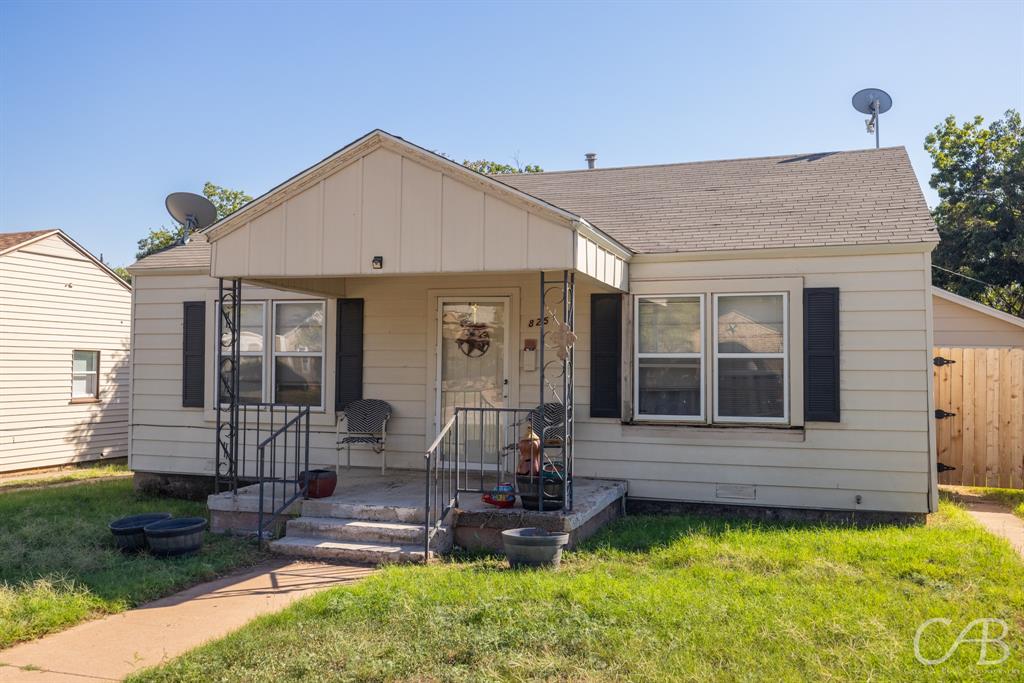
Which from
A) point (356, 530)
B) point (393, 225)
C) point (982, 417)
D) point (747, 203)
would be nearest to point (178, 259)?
point (393, 225)

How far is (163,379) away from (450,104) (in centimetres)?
927

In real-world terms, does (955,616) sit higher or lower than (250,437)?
lower

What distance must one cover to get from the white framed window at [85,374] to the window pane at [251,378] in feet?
23.3

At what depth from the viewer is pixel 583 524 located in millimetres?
6523

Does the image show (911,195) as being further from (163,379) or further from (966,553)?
(163,379)

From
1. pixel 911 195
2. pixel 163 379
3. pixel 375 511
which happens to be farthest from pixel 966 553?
pixel 163 379

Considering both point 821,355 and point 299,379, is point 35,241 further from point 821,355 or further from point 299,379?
point 821,355

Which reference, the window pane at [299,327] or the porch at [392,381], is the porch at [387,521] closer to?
the porch at [392,381]

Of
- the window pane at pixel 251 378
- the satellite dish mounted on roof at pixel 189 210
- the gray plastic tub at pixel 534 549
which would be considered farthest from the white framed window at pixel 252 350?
the gray plastic tub at pixel 534 549

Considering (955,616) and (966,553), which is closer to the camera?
(955,616)

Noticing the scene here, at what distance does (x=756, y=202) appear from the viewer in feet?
28.8

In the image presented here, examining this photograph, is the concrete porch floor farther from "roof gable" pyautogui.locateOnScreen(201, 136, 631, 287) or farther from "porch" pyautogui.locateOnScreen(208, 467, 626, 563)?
"roof gable" pyautogui.locateOnScreen(201, 136, 631, 287)

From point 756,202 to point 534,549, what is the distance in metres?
5.23

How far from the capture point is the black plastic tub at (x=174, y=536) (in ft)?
20.5
